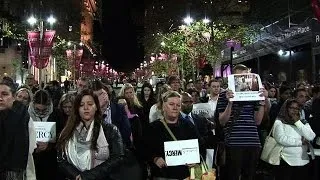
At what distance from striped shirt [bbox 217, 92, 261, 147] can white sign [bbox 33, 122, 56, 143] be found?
8.46 ft

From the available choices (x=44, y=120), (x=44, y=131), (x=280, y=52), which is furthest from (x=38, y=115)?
(x=280, y=52)

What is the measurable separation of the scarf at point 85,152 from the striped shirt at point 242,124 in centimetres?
256

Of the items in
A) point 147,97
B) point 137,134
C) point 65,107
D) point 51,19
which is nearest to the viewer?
point 65,107

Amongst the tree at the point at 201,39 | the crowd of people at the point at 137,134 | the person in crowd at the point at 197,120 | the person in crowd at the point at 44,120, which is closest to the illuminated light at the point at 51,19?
the tree at the point at 201,39

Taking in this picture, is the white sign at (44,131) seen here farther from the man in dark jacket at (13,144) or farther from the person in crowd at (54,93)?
the person in crowd at (54,93)

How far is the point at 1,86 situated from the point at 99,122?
1.27m

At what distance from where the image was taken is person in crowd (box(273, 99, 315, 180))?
8664mm

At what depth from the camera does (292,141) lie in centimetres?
866

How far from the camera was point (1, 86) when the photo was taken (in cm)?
592

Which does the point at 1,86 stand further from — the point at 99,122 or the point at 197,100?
the point at 197,100

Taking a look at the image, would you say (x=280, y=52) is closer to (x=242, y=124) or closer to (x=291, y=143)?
(x=291, y=143)

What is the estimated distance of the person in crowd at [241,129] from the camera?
7.51 m

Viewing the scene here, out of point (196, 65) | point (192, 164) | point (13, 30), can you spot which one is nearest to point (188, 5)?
point (196, 65)

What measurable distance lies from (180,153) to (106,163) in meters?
0.91
